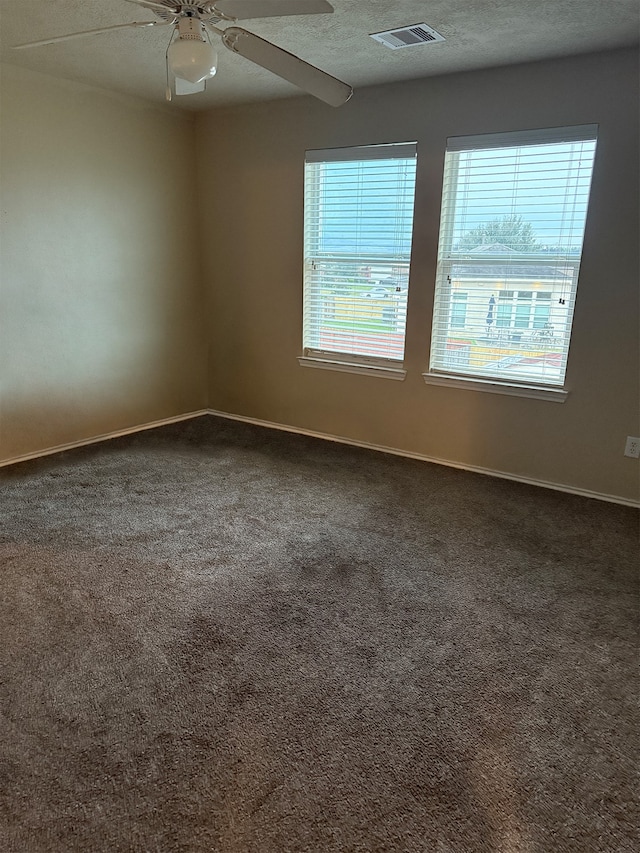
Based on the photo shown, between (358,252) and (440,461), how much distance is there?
5.28ft

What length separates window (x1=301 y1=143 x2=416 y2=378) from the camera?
12.4ft

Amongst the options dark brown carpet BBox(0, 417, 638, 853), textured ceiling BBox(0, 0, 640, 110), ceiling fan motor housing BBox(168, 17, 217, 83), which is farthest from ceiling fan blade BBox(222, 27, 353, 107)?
dark brown carpet BBox(0, 417, 638, 853)

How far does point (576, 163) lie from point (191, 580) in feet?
9.97

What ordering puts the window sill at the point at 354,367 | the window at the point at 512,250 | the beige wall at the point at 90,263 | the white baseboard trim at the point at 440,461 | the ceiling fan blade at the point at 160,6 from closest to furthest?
the ceiling fan blade at the point at 160,6 < the window at the point at 512,250 < the white baseboard trim at the point at 440,461 < the beige wall at the point at 90,263 < the window sill at the point at 354,367

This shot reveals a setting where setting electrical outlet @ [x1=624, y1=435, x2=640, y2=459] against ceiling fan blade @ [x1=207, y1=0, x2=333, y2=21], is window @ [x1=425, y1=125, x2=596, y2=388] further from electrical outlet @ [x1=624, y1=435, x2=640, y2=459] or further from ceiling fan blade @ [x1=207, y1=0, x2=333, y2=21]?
ceiling fan blade @ [x1=207, y1=0, x2=333, y2=21]

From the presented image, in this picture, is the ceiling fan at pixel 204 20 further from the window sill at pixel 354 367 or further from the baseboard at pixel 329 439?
the baseboard at pixel 329 439

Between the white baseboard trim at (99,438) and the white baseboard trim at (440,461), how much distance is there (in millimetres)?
279

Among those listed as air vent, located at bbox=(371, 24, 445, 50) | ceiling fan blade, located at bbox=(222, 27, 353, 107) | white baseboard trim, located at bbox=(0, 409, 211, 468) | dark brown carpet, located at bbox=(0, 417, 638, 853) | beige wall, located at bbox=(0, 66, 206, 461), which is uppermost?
air vent, located at bbox=(371, 24, 445, 50)

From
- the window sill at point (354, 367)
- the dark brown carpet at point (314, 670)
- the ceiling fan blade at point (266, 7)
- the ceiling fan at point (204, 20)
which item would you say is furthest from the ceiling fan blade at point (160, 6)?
the window sill at point (354, 367)

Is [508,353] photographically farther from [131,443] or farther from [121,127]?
[121,127]

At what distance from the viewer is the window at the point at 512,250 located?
322cm

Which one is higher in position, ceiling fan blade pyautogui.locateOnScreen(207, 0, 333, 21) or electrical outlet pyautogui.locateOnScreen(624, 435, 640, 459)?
ceiling fan blade pyautogui.locateOnScreen(207, 0, 333, 21)

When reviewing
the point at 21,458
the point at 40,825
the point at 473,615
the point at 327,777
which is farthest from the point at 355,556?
the point at 21,458

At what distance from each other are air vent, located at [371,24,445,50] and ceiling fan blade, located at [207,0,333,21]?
1.13 m
